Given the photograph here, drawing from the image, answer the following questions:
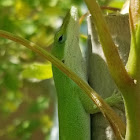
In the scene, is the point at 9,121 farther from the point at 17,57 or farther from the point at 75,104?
the point at 75,104

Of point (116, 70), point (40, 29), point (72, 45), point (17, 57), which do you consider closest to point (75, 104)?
point (72, 45)

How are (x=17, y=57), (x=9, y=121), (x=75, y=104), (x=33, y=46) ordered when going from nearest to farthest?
(x=33, y=46) < (x=75, y=104) < (x=17, y=57) < (x=9, y=121)

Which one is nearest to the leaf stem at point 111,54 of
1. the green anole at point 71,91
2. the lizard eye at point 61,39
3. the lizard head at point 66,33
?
the green anole at point 71,91

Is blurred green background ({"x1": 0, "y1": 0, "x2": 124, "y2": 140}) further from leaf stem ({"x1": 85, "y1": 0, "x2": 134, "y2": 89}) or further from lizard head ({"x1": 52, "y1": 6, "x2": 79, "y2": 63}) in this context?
leaf stem ({"x1": 85, "y1": 0, "x2": 134, "y2": 89})

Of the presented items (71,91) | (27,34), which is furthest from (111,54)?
A: (27,34)

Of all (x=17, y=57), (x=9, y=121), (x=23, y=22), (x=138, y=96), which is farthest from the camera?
(x=9, y=121)

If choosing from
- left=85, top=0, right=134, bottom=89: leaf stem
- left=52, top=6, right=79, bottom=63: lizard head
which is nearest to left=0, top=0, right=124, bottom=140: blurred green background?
left=52, top=6, right=79, bottom=63: lizard head

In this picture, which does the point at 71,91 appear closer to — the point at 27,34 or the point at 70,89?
the point at 70,89
